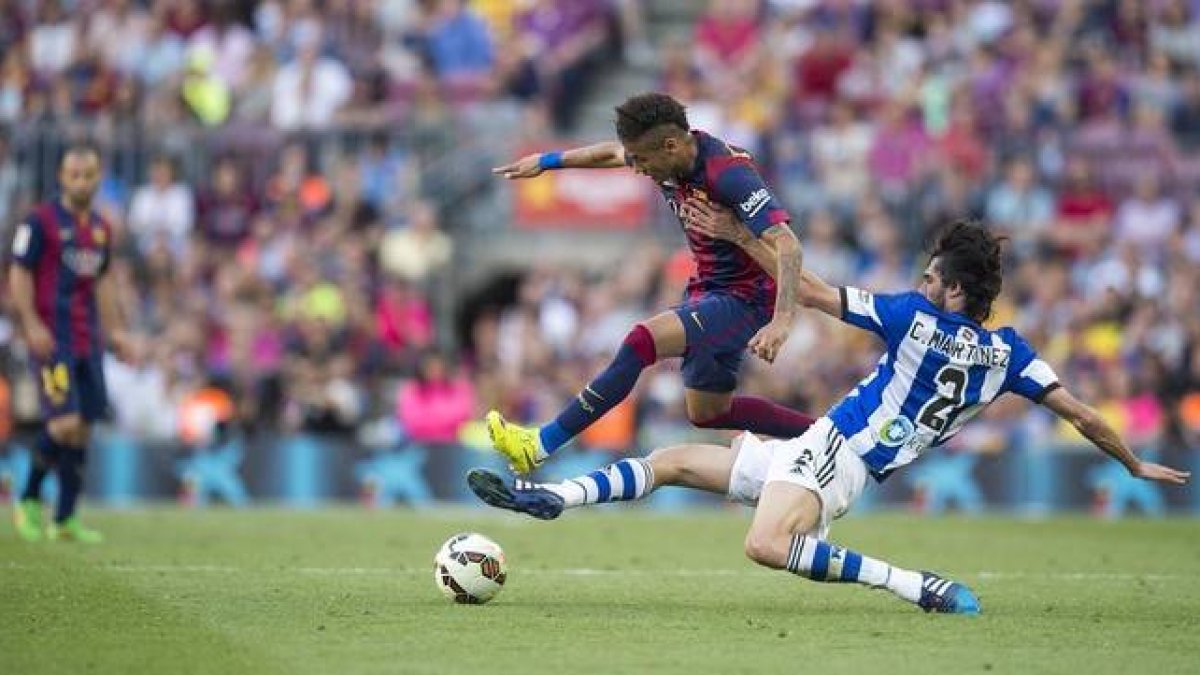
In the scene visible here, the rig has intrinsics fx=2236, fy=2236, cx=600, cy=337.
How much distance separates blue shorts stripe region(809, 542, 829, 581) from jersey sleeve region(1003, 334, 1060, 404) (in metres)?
1.18

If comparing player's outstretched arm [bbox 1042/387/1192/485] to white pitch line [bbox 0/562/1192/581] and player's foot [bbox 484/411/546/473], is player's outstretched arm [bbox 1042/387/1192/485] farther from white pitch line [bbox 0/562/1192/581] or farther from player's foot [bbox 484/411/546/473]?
player's foot [bbox 484/411/546/473]

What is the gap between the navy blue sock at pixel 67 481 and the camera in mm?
14820

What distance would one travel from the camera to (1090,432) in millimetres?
10367

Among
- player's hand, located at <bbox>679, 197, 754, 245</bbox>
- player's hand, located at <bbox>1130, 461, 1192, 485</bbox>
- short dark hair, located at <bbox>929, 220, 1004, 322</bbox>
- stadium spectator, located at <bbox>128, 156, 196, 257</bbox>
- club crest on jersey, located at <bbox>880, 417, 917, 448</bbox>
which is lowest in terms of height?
player's hand, located at <bbox>1130, 461, 1192, 485</bbox>

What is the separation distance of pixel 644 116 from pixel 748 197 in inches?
25.8

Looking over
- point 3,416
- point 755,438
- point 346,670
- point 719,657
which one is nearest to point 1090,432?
point 755,438

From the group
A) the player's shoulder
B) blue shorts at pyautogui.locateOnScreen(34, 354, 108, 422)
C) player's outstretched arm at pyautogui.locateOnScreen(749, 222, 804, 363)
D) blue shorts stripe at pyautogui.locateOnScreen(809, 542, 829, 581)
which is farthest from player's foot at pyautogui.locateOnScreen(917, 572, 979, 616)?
blue shorts at pyautogui.locateOnScreen(34, 354, 108, 422)

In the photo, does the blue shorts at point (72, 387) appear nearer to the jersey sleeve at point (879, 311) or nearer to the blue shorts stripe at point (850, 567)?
the jersey sleeve at point (879, 311)

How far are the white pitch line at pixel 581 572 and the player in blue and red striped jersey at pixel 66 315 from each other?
233cm

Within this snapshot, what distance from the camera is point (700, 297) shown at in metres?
11.8

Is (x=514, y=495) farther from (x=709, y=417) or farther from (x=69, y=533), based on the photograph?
(x=69, y=533)

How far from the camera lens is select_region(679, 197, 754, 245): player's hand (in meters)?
11.2

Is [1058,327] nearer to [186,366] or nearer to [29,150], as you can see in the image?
[186,366]

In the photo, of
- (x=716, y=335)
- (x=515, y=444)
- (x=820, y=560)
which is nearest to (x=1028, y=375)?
(x=820, y=560)
